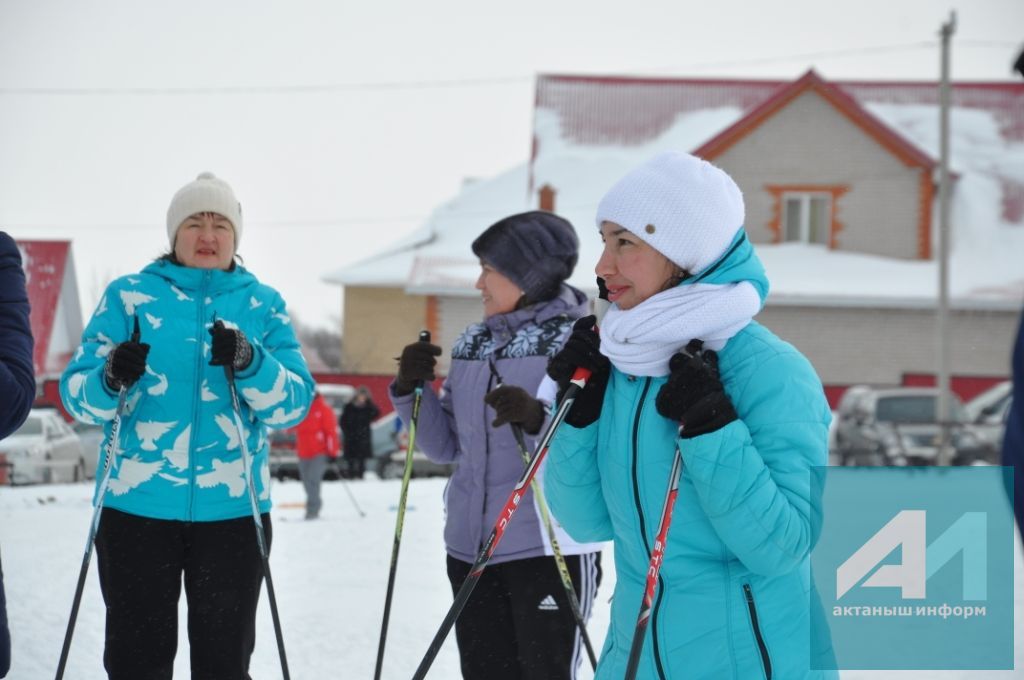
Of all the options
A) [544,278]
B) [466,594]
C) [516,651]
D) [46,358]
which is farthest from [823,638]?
[46,358]

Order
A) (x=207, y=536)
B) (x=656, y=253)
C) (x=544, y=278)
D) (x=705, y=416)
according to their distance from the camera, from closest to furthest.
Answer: (x=705, y=416) → (x=656, y=253) → (x=207, y=536) → (x=544, y=278)

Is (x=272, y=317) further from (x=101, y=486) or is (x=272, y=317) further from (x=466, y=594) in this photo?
(x=466, y=594)

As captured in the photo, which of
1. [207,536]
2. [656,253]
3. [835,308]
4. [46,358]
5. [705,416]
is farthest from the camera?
[46,358]

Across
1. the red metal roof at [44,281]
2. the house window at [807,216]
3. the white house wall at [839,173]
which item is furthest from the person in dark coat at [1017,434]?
the red metal roof at [44,281]

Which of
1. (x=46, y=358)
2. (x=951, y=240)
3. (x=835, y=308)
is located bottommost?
(x=46, y=358)

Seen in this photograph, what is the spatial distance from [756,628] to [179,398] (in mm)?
2066

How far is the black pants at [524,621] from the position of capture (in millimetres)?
3469

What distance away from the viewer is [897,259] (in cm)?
2438

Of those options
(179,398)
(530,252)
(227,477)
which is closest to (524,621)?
(227,477)

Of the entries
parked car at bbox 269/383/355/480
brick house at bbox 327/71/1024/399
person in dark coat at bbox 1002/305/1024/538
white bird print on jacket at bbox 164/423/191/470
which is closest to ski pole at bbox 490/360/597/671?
white bird print on jacket at bbox 164/423/191/470

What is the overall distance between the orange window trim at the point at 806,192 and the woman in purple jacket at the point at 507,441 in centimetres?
2106

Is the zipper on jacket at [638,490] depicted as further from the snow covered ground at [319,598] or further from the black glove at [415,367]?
the snow covered ground at [319,598]

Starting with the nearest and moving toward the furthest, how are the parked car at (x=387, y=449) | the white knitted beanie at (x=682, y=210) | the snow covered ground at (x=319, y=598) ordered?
the white knitted beanie at (x=682, y=210) → the snow covered ground at (x=319, y=598) → the parked car at (x=387, y=449)

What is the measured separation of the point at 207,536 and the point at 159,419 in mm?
387
